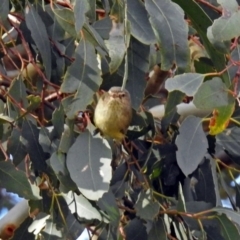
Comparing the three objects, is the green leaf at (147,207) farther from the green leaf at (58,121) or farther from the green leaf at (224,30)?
the green leaf at (224,30)

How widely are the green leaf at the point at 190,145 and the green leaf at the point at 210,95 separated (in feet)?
0.37

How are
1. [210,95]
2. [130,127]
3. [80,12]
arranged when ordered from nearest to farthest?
[80,12] < [210,95] < [130,127]

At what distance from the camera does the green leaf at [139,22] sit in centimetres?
125

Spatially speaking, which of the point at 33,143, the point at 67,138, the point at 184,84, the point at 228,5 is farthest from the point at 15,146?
the point at 228,5

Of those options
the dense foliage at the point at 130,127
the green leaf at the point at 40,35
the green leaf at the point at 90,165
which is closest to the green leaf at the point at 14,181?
the dense foliage at the point at 130,127

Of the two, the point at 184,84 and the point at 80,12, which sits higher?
the point at 80,12

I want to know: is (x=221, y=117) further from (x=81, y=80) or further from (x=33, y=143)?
(x=33, y=143)

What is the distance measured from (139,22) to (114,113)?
0.74 ft

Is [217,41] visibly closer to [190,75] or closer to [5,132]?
[190,75]

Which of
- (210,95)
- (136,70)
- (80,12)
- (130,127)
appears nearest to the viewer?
(80,12)

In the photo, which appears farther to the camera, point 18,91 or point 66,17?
point 18,91

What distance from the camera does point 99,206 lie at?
52.3 inches

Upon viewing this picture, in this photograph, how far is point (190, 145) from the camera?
4.43 feet

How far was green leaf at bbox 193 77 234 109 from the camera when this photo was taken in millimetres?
1252
